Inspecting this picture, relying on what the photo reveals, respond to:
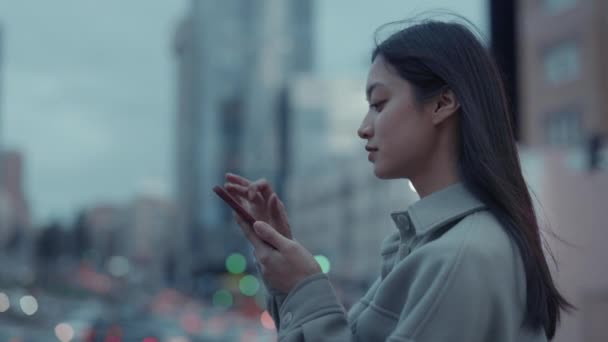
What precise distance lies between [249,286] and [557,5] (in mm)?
34524

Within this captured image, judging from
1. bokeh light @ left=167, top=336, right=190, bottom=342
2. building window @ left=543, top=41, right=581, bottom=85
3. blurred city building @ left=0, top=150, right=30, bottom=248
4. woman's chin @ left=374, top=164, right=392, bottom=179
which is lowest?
blurred city building @ left=0, top=150, right=30, bottom=248

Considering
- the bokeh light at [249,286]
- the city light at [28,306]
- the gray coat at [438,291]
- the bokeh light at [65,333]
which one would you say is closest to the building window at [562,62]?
the bokeh light at [65,333]

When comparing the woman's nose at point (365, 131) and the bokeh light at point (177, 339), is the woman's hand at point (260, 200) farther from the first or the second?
the bokeh light at point (177, 339)

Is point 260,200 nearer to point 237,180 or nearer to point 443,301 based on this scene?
point 237,180

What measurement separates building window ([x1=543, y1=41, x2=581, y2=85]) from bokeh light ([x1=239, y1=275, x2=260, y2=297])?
102 feet

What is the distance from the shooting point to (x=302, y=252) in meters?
1.76

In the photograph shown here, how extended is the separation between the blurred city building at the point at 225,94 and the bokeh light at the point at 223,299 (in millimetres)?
47259

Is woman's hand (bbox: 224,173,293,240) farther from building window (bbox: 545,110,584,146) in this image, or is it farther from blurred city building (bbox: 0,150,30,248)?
blurred city building (bbox: 0,150,30,248)

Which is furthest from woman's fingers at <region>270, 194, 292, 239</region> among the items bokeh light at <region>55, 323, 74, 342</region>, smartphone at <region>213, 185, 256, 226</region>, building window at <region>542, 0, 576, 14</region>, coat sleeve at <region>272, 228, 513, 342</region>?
building window at <region>542, 0, 576, 14</region>

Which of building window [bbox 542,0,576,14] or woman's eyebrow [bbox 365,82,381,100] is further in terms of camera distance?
building window [bbox 542,0,576,14]

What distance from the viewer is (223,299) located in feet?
212

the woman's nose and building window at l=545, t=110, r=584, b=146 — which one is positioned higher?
the woman's nose

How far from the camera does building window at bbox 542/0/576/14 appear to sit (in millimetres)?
30719

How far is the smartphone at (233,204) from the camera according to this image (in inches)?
74.1
